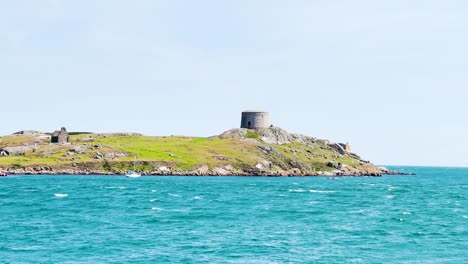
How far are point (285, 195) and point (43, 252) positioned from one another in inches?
2842

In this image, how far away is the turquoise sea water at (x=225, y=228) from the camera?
57438 millimetres

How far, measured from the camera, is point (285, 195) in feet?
407

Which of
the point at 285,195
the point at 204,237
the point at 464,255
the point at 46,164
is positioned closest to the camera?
the point at 464,255

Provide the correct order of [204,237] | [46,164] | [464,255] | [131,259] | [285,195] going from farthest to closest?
[46,164]
[285,195]
[204,237]
[464,255]
[131,259]

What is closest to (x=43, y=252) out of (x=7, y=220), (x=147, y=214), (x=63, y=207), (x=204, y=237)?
(x=204, y=237)

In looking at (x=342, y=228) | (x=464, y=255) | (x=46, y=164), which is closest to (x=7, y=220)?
(x=342, y=228)

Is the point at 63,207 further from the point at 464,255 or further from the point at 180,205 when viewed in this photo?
the point at 464,255

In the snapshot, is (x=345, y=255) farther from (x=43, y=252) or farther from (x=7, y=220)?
(x=7, y=220)

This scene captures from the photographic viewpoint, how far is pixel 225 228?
7431 cm

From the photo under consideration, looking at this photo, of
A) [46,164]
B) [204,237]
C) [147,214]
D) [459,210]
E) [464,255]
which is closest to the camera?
[464,255]

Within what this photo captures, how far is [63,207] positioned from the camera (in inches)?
3728

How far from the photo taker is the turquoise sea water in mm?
57438

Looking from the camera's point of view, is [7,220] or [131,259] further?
[7,220]

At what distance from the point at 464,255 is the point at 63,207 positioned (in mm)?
58769
